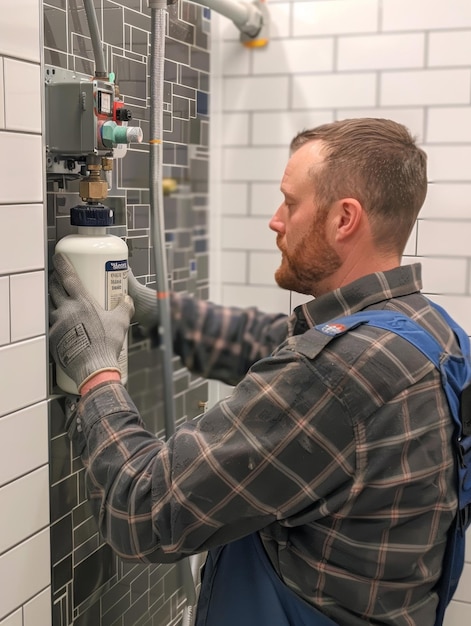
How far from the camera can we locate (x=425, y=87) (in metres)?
1.57

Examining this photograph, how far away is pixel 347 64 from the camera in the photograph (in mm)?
1621

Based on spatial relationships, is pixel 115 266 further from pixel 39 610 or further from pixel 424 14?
pixel 424 14

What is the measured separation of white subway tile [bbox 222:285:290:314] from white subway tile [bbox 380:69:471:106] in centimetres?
48

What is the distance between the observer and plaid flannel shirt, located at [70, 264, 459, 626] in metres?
0.94

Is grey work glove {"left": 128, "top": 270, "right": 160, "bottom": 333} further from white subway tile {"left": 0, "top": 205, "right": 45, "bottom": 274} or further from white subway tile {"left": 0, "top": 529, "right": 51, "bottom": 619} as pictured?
white subway tile {"left": 0, "top": 529, "right": 51, "bottom": 619}

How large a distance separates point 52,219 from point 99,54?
24 centimetres

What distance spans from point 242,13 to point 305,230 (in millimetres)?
681

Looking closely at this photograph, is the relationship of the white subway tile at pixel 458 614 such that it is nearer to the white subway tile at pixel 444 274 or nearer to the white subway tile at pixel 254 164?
the white subway tile at pixel 444 274

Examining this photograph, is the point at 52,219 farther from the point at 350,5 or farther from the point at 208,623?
the point at 350,5

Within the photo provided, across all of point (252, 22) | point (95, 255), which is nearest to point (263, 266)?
point (252, 22)

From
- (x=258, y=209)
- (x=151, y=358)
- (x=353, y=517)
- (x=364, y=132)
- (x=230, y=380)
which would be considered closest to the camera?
(x=353, y=517)

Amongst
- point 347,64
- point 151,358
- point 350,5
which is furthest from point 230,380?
point 350,5

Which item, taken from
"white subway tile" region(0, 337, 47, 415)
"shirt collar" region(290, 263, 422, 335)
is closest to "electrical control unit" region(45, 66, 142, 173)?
"white subway tile" region(0, 337, 47, 415)

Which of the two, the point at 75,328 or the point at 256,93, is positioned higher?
the point at 256,93
